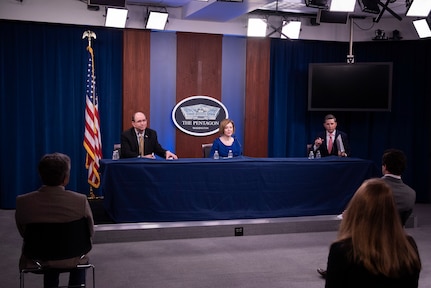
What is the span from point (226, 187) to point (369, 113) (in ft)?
12.7

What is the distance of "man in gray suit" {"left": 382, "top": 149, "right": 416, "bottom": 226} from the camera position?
10.7ft

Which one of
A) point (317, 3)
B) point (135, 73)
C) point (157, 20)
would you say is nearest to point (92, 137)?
point (135, 73)

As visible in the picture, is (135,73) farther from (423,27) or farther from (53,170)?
(53,170)

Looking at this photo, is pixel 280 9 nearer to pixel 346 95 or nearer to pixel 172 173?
pixel 346 95

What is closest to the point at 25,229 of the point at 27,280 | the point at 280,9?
the point at 27,280

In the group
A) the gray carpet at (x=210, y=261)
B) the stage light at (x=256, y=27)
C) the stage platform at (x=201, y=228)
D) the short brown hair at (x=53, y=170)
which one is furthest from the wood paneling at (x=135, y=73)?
the short brown hair at (x=53, y=170)

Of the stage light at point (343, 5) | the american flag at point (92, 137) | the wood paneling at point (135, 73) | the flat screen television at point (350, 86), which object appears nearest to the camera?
the stage light at point (343, 5)

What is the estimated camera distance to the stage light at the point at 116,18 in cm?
691

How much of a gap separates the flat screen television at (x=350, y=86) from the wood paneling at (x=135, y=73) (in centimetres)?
254

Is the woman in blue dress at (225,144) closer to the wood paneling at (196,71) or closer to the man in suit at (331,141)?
the man in suit at (331,141)

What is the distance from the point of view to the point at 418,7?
588 cm

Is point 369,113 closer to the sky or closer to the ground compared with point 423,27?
closer to the ground

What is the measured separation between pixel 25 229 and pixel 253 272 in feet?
7.15

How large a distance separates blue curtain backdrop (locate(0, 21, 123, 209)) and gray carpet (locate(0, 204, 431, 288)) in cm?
151
